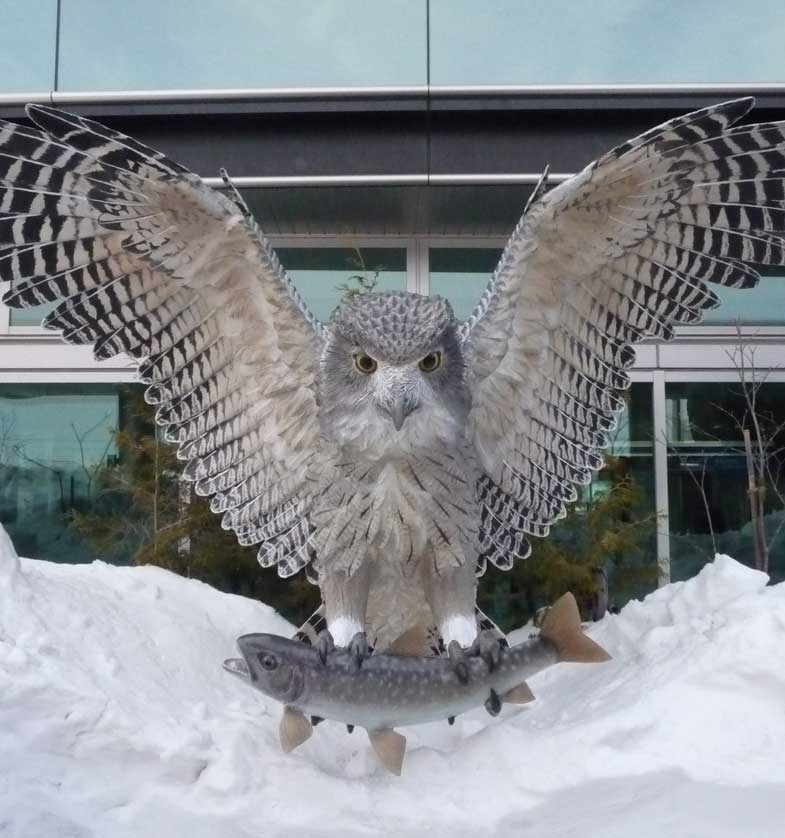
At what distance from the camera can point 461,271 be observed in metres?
8.30

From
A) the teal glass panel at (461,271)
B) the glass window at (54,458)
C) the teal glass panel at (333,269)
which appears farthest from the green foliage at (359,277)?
the glass window at (54,458)

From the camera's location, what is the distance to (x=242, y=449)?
3.80m

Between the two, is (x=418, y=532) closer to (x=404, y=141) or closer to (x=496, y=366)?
(x=496, y=366)

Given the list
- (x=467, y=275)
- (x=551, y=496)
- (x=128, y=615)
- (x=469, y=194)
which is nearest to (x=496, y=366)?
(x=551, y=496)

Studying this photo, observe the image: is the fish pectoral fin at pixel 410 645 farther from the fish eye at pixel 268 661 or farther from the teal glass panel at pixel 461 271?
the teal glass panel at pixel 461 271

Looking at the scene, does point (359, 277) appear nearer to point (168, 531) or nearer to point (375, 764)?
point (168, 531)

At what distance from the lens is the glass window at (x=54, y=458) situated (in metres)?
8.02

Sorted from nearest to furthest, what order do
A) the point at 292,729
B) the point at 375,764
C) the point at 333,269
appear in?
the point at 292,729
the point at 375,764
the point at 333,269

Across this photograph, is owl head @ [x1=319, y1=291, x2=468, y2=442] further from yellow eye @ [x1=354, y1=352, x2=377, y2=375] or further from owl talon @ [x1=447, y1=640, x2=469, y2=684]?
owl talon @ [x1=447, y1=640, x2=469, y2=684]

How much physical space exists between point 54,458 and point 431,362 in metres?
6.32

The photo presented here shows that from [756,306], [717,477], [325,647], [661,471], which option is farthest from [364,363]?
[756,306]

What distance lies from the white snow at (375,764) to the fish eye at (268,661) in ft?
1.09

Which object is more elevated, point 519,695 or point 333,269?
point 333,269

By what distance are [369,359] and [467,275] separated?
18.5ft
